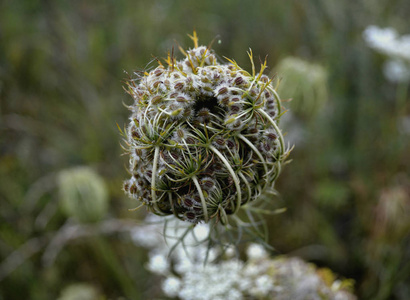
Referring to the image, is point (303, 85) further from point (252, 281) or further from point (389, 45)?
point (252, 281)

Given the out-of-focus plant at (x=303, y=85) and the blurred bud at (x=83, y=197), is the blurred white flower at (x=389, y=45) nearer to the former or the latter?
the out-of-focus plant at (x=303, y=85)

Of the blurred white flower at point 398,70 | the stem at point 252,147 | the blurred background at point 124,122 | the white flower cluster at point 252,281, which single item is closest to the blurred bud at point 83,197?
the blurred background at point 124,122

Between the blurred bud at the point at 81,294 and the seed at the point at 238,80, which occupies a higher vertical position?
the seed at the point at 238,80

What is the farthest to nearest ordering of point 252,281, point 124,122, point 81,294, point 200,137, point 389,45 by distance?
point 124,122, point 389,45, point 81,294, point 252,281, point 200,137

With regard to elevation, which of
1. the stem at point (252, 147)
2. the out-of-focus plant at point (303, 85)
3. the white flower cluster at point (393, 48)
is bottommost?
the stem at point (252, 147)

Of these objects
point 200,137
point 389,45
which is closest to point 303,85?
point 389,45

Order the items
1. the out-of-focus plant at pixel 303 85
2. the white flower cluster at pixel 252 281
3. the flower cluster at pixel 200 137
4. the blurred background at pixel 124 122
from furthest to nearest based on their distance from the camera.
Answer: the blurred background at pixel 124 122 < the out-of-focus plant at pixel 303 85 < the white flower cluster at pixel 252 281 < the flower cluster at pixel 200 137

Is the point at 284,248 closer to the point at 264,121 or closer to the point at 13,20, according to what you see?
the point at 264,121

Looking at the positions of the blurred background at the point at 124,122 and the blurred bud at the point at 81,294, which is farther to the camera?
the blurred background at the point at 124,122
